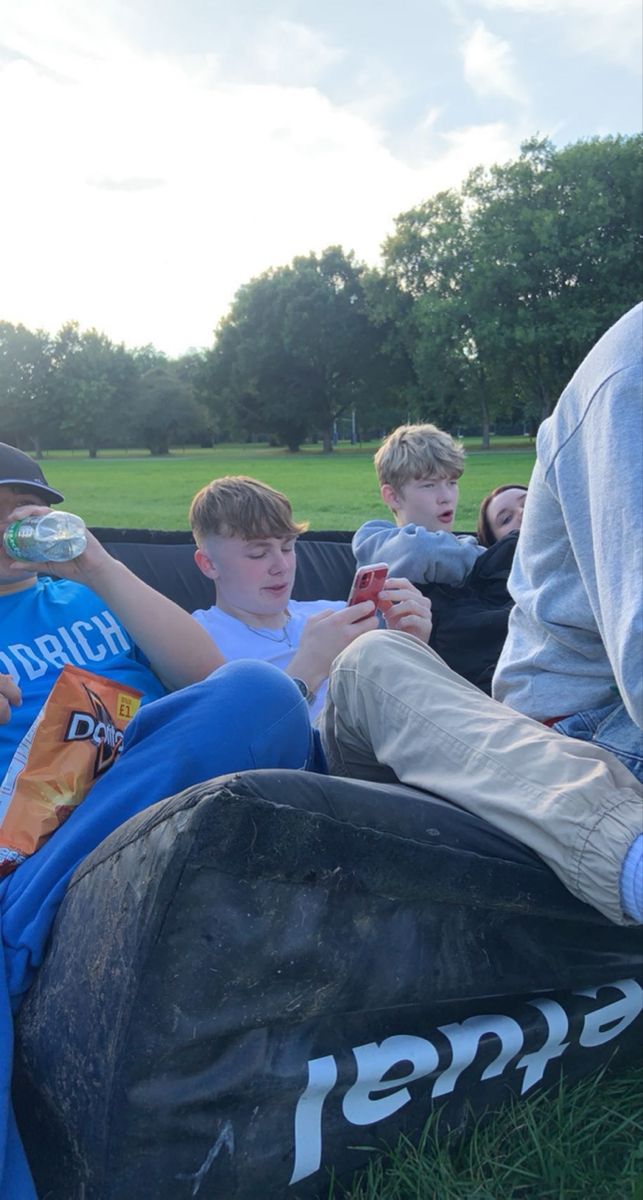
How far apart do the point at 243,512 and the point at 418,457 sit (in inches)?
43.6

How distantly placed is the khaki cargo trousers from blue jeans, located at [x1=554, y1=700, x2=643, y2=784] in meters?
0.08

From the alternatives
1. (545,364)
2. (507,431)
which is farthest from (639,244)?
(507,431)

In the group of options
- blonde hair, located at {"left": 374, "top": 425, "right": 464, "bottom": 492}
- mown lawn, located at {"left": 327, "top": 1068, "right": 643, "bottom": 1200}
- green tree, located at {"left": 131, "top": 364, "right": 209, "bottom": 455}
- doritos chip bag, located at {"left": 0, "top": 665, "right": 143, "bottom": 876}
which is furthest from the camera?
green tree, located at {"left": 131, "top": 364, "right": 209, "bottom": 455}

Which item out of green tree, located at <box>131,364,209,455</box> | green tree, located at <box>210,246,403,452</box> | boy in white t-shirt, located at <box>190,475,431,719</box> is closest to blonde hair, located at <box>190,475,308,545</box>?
boy in white t-shirt, located at <box>190,475,431,719</box>

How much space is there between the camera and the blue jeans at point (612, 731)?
5.97ft

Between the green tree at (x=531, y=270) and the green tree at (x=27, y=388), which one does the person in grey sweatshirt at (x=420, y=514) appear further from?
the green tree at (x=27, y=388)

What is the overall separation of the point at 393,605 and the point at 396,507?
121cm

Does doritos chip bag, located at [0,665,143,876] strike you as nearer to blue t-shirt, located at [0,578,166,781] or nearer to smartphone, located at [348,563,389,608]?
blue t-shirt, located at [0,578,166,781]

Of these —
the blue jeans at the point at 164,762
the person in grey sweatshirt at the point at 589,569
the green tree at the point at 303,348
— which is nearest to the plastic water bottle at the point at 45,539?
the blue jeans at the point at 164,762

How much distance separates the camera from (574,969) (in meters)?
1.83

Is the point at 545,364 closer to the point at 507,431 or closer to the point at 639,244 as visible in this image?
the point at 639,244

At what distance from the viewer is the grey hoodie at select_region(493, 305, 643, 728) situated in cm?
153

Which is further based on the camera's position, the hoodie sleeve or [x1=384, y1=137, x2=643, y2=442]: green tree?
[x1=384, y1=137, x2=643, y2=442]: green tree

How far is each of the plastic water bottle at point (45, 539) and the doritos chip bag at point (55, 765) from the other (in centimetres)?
42
